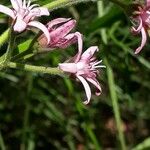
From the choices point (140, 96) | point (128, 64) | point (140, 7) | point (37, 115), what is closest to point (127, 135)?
point (140, 96)

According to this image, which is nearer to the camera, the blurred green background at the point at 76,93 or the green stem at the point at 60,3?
the green stem at the point at 60,3

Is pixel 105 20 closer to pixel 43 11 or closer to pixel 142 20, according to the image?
pixel 142 20

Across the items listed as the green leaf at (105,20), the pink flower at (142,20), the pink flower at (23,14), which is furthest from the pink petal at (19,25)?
the green leaf at (105,20)

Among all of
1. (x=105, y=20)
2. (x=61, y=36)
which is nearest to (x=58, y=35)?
(x=61, y=36)

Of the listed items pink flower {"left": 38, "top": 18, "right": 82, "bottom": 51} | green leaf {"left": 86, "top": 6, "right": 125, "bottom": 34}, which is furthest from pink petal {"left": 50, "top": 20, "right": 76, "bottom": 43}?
green leaf {"left": 86, "top": 6, "right": 125, "bottom": 34}

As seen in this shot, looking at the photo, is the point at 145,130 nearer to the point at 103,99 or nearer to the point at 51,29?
the point at 103,99

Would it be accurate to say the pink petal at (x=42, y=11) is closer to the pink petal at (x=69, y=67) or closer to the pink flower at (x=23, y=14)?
the pink flower at (x=23, y=14)

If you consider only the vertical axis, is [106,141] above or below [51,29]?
below
